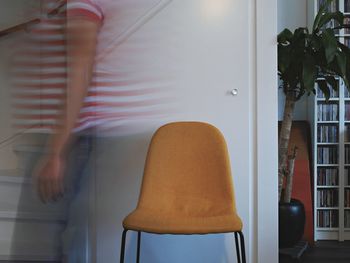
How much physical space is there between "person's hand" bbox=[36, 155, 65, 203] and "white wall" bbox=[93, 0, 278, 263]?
1217 millimetres

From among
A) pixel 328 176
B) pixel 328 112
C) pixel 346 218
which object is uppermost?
pixel 328 112

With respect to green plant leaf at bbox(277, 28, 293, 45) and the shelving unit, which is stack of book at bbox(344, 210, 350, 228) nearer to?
the shelving unit

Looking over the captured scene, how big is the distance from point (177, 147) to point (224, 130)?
271 mm

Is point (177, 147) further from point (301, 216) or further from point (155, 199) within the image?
point (301, 216)

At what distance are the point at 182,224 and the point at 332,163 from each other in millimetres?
2044

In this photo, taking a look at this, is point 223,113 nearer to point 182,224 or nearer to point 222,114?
point 222,114

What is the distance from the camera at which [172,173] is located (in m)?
1.81

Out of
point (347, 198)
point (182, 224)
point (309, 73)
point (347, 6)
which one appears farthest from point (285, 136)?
point (347, 6)

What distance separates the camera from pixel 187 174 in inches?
71.8

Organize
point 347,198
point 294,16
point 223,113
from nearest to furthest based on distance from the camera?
point 223,113 → point 347,198 → point 294,16

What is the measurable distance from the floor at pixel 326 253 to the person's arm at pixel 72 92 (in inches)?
83.9

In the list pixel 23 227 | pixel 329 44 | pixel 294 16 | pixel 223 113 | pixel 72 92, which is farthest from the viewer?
pixel 294 16

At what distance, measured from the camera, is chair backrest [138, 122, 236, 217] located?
172cm

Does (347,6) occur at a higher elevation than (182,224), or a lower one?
higher
